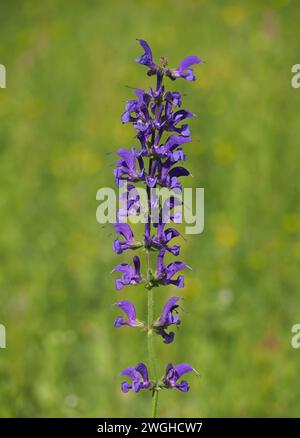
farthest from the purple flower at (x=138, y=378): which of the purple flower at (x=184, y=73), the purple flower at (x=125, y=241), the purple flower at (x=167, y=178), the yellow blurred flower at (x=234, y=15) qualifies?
the yellow blurred flower at (x=234, y=15)

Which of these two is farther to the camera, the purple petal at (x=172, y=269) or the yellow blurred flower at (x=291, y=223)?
the yellow blurred flower at (x=291, y=223)

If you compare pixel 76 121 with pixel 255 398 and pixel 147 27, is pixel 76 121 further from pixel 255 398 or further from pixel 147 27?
pixel 255 398

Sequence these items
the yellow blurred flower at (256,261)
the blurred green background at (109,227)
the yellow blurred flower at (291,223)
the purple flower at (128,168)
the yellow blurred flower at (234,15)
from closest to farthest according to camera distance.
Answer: the purple flower at (128,168), the blurred green background at (109,227), the yellow blurred flower at (256,261), the yellow blurred flower at (291,223), the yellow blurred flower at (234,15)

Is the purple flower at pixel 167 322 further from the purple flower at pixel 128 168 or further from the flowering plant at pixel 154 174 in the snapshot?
the purple flower at pixel 128 168

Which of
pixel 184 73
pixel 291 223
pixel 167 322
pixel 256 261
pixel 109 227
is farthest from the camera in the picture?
pixel 109 227

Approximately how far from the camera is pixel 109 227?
23.2 feet

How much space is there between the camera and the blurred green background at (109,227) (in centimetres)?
503

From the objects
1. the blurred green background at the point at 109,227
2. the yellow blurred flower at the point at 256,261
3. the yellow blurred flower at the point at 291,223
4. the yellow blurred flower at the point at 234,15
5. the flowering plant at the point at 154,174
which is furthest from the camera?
the yellow blurred flower at the point at 234,15

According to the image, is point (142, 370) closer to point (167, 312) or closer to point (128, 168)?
point (167, 312)

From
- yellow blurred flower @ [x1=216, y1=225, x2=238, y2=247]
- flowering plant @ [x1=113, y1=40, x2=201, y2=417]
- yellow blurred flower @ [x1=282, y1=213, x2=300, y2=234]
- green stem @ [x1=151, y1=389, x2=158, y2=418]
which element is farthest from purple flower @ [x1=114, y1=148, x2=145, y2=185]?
yellow blurred flower @ [x1=282, y1=213, x2=300, y2=234]

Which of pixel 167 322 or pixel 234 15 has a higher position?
pixel 234 15

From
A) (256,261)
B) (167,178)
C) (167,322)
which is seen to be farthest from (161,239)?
(256,261)

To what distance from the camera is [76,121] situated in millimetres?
9086

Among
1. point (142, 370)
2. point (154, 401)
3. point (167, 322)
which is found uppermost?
point (167, 322)
